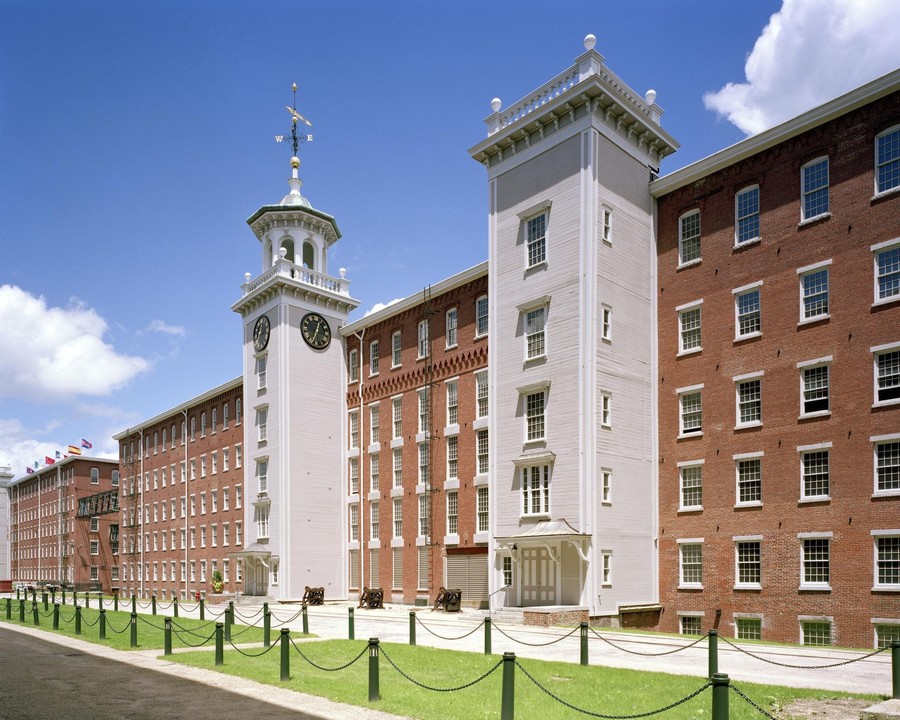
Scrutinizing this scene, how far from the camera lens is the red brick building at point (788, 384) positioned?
1057 inches

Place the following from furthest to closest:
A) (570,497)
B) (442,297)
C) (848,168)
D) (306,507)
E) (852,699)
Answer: (306,507), (442,297), (570,497), (848,168), (852,699)

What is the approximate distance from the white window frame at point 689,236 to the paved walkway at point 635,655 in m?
14.7

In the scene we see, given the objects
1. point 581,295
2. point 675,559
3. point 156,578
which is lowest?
point 156,578

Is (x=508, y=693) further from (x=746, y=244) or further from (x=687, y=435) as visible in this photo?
(x=746, y=244)

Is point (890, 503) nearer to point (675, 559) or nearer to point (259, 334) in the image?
point (675, 559)

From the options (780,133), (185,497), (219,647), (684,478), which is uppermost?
(780,133)

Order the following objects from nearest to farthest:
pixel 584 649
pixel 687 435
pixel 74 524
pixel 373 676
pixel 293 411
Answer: pixel 373 676
pixel 584 649
pixel 687 435
pixel 293 411
pixel 74 524

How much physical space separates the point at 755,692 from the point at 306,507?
3721cm

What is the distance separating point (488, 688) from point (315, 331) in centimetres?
3809

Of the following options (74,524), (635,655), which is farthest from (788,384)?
(74,524)

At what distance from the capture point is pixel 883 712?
11.4 metres

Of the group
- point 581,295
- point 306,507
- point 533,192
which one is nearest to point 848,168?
point 581,295

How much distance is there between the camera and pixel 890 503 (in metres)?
26.1

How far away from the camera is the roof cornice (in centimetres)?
2745
